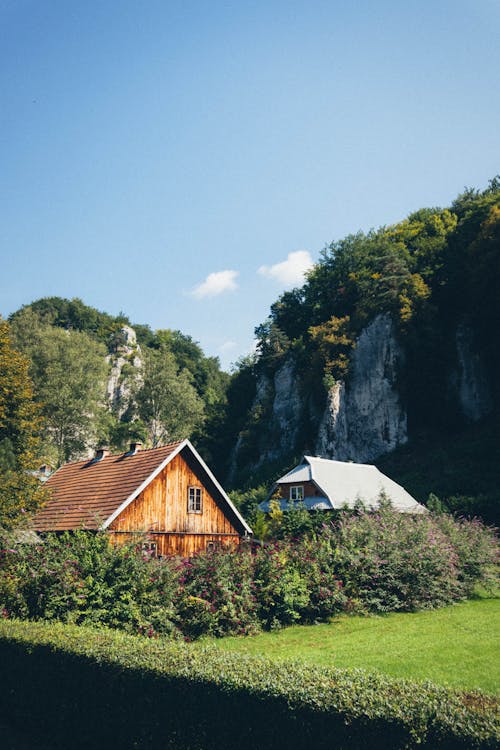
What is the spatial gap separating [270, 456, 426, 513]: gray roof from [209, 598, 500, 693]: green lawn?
49.1ft

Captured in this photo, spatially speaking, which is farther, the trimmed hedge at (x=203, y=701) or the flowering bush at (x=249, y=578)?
the flowering bush at (x=249, y=578)

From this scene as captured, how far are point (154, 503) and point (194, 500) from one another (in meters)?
2.48

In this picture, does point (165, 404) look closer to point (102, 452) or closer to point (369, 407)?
point (369, 407)

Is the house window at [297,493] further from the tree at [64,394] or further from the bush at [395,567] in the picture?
the tree at [64,394]

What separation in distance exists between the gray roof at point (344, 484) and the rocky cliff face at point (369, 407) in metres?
13.7

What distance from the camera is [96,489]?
2541cm

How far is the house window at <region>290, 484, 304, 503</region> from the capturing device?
37781 millimetres

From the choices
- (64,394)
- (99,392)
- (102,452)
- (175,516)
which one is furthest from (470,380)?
(64,394)

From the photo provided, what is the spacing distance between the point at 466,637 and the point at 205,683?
1082 centimetres

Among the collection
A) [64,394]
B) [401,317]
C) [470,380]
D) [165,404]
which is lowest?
[470,380]

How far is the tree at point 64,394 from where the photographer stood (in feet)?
196

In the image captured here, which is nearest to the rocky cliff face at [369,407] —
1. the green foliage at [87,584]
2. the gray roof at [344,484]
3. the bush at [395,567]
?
the gray roof at [344,484]

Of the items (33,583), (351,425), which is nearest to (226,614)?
(33,583)

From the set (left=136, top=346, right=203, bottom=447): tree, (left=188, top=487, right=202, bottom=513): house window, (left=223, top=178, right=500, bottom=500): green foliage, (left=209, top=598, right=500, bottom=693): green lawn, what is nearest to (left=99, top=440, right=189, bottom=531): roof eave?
(left=188, top=487, right=202, bottom=513): house window
